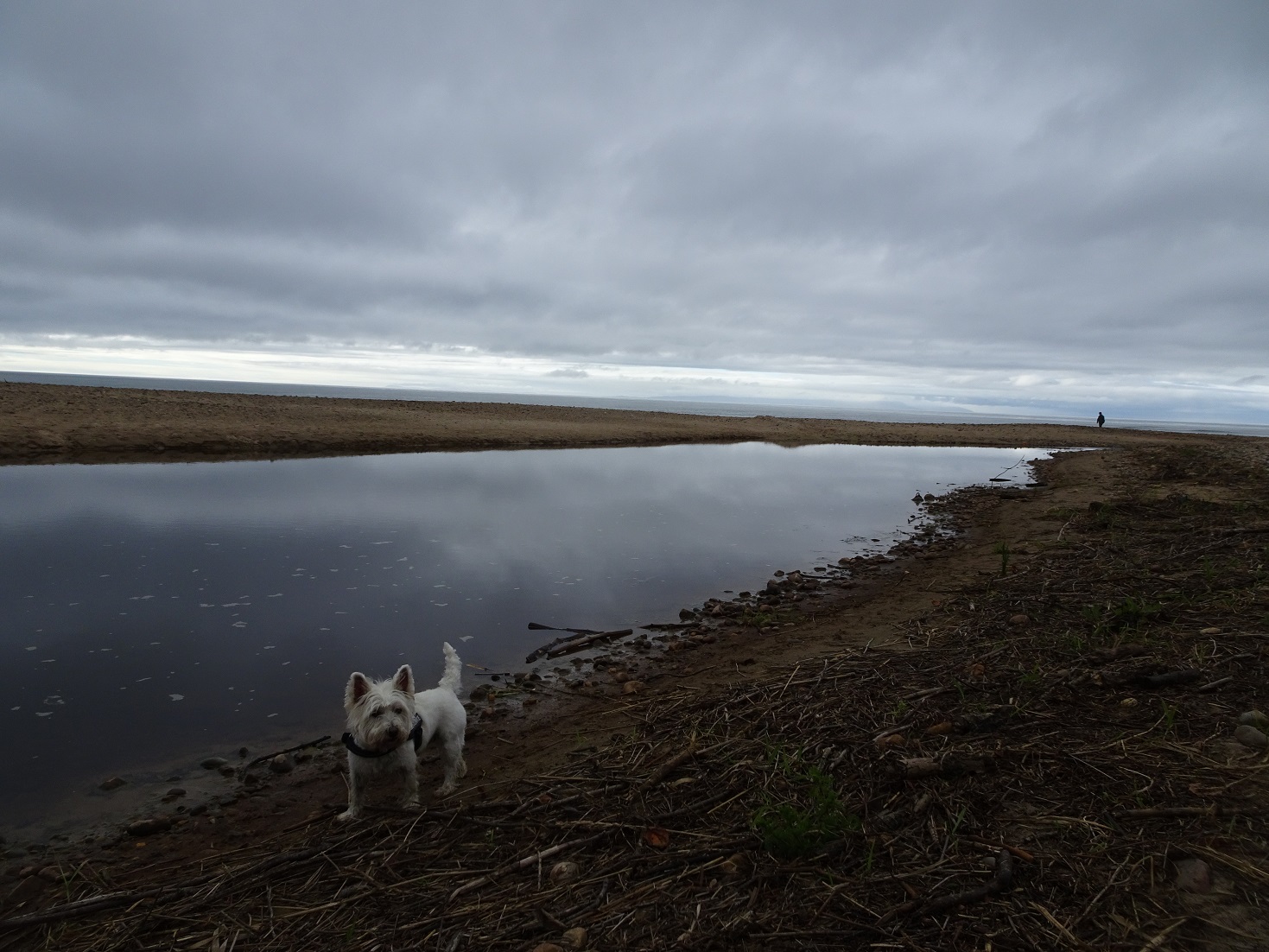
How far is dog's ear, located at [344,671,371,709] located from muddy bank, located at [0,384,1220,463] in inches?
1122

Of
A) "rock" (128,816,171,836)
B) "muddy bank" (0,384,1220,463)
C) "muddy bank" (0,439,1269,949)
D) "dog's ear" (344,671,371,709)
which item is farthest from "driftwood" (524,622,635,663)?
"muddy bank" (0,384,1220,463)

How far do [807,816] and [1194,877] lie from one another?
6.57 feet

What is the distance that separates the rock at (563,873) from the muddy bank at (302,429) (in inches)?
1229

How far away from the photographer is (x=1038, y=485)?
28.6 metres

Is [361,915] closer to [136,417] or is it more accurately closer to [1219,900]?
[1219,900]

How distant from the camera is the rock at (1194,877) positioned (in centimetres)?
344

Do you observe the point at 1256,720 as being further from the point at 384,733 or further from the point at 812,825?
the point at 384,733

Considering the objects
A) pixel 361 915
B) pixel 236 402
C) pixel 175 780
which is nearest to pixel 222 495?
pixel 175 780

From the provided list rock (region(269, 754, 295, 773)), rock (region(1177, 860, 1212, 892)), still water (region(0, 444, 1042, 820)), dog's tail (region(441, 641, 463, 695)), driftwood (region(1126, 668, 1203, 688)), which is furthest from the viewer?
still water (region(0, 444, 1042, 820))

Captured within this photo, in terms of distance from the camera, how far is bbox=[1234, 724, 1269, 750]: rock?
4.55 m

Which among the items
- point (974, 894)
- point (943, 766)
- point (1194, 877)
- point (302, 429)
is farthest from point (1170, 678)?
point (302, 429)

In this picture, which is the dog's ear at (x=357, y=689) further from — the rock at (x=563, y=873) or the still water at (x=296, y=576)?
the rock at (x=563, y=873)

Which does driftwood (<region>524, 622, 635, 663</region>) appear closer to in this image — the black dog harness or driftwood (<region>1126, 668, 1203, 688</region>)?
the black dog harness

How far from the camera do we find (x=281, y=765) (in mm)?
6867
